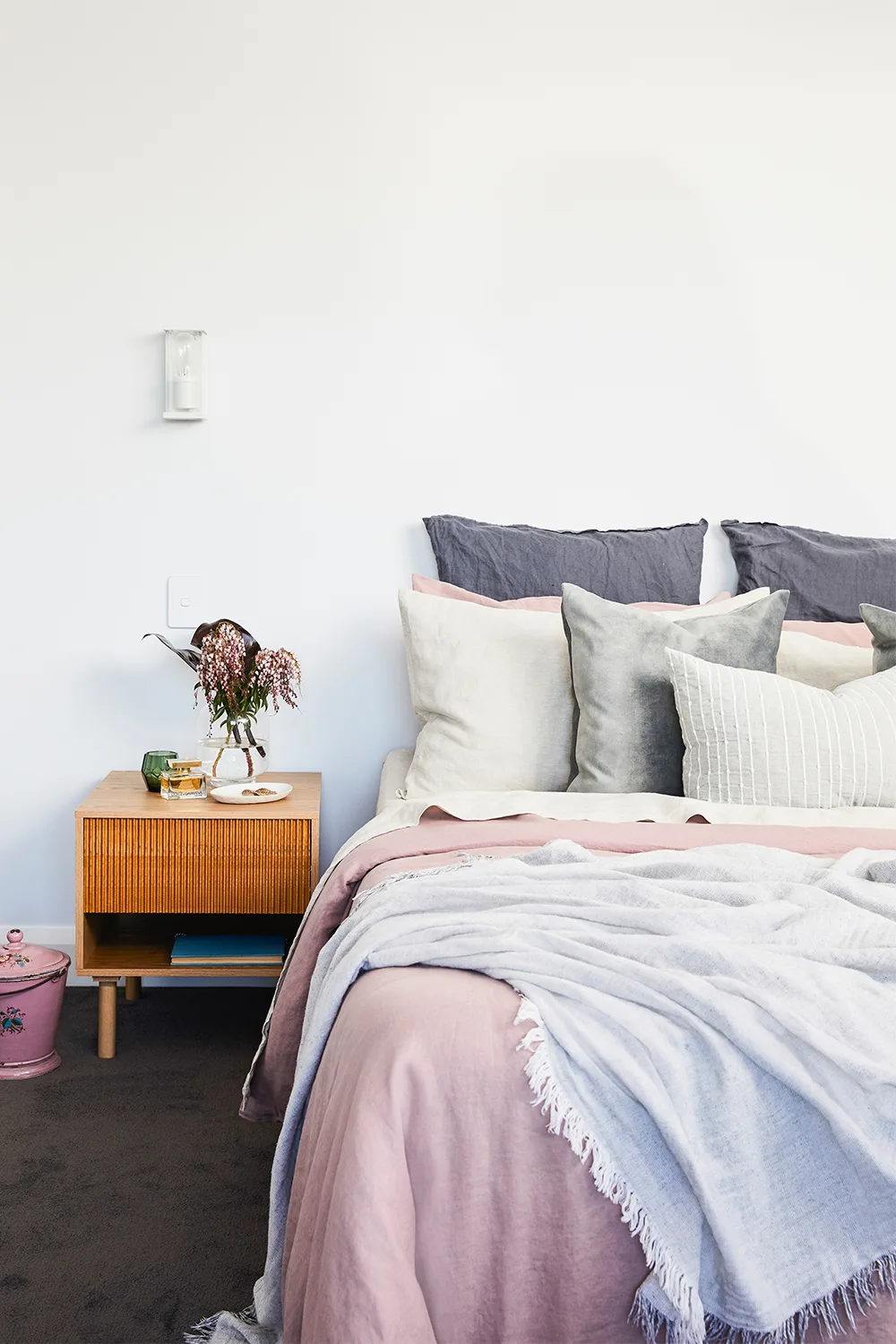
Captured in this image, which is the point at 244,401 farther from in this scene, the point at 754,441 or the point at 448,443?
the point at 754,441

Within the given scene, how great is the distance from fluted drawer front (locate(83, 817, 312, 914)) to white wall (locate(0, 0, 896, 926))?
0.51 metres

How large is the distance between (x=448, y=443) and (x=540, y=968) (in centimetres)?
193

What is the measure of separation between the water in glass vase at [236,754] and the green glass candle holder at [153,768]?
0.31ft

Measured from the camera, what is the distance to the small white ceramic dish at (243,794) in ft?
8.15

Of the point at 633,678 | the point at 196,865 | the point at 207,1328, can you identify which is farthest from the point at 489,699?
the point at 207,1328

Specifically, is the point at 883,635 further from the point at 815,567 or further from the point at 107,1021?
the point at 107,1021

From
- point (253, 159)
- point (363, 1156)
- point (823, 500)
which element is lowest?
point (363, 1156)

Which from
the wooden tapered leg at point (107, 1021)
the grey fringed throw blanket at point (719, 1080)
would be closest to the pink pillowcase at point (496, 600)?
A: the wooden tapered leg at point (107, 1021)

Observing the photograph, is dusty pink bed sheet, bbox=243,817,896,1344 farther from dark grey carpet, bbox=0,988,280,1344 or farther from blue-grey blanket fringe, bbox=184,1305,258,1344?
dark grey carpet, bbox=0,988,280,1344

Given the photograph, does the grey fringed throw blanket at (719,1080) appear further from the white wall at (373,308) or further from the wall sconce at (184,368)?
the wall sconce at (184,368)

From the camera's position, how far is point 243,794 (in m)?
2.51

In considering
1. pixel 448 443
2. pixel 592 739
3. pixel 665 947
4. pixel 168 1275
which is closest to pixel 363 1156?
pixel 665 947

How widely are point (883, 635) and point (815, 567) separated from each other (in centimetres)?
51

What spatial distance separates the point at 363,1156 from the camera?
1.03m
